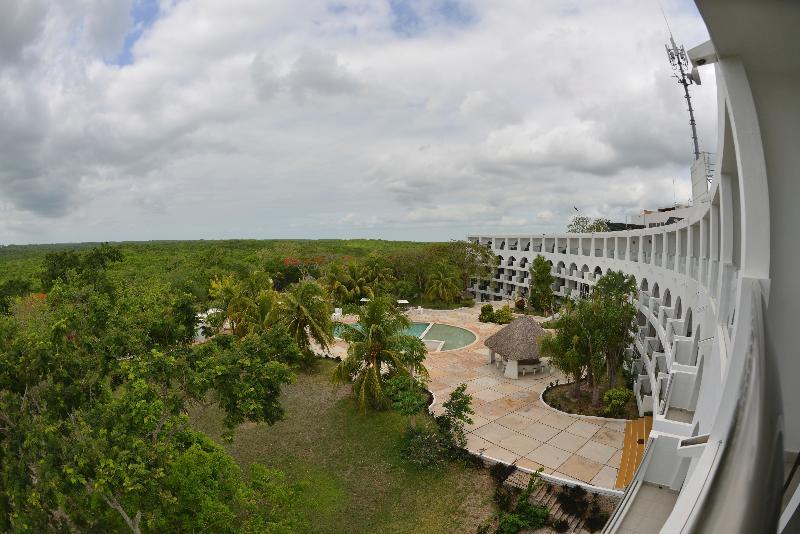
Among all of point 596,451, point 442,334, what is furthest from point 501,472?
point 442,334

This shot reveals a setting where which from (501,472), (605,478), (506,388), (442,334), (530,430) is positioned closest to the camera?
(605,478)

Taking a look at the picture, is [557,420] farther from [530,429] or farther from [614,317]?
[614,317]

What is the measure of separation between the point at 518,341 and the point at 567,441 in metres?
7.06

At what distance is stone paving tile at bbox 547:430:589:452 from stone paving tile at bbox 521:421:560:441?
17 cm

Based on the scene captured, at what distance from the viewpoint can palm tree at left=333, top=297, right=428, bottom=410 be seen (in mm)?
17250

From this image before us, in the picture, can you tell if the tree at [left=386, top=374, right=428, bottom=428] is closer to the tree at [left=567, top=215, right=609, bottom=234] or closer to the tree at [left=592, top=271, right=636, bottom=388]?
the tree at [left=592, top=271, right=636, bottom=388]

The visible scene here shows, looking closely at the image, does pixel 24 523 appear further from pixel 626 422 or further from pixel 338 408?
pixel 626 422

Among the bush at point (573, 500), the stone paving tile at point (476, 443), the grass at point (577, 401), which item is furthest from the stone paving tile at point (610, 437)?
the stone paving tile at point (476, 443)

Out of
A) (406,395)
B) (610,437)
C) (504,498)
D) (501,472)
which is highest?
(406,395)

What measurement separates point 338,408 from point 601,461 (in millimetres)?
9492

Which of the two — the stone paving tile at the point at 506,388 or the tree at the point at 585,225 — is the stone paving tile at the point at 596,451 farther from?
the tree at the point at 585,225

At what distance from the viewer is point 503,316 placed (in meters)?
34.9

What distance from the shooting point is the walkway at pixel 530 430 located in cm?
1428

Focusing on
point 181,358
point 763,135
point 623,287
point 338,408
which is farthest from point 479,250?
point 763,135
